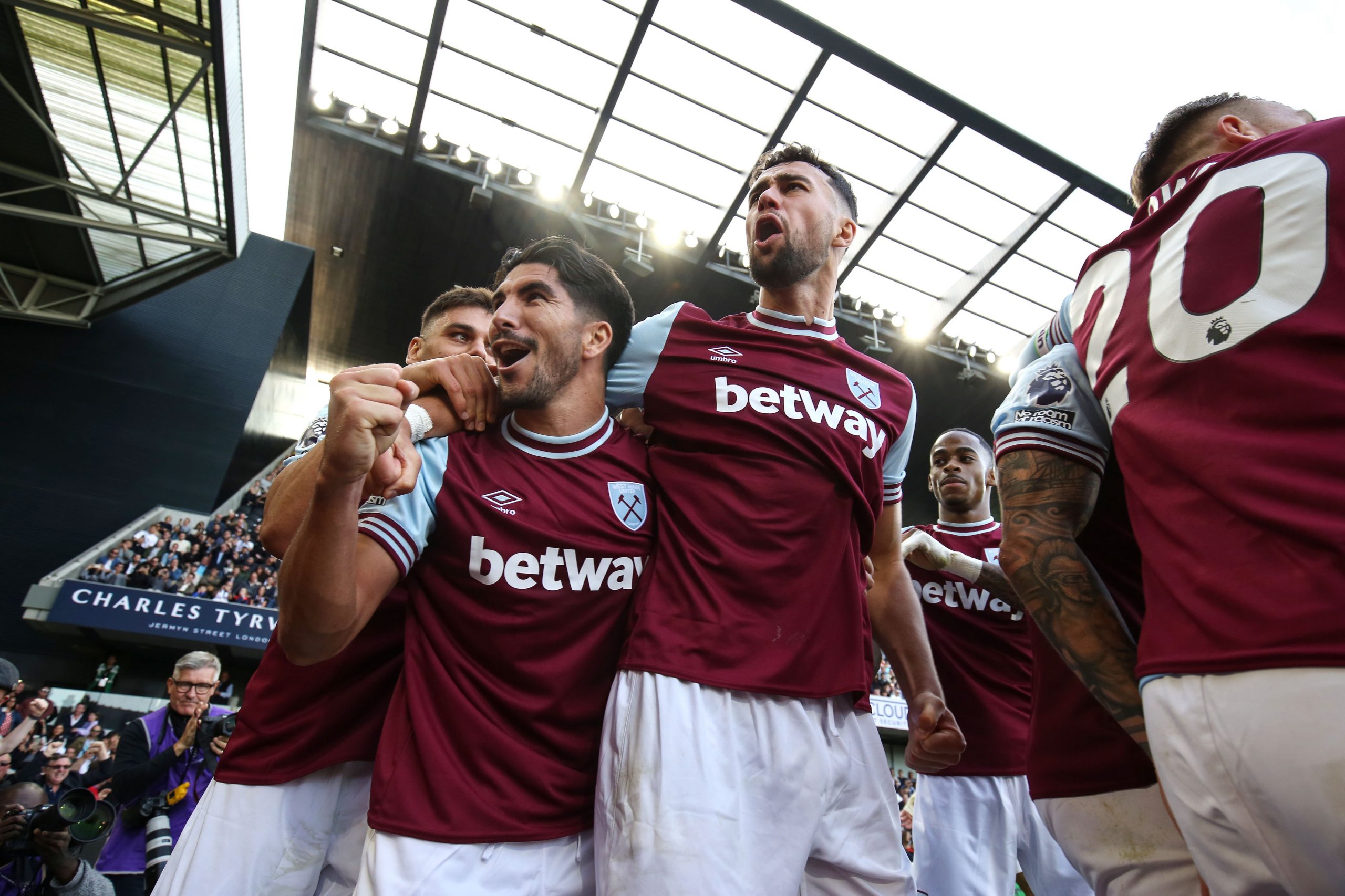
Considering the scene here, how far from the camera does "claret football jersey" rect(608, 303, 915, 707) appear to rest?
1.51 m

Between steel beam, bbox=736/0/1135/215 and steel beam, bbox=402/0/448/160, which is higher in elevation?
steel beam, bbox=402/0/448/160

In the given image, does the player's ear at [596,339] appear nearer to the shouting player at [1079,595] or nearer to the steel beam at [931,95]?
the shouting player at [1079,595]

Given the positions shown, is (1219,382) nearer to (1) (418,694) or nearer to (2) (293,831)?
(1) (418,694)

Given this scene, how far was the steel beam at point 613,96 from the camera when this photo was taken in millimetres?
10953

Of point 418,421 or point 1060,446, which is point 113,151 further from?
point 1060,446

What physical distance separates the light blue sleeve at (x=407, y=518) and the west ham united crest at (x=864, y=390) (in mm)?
1067

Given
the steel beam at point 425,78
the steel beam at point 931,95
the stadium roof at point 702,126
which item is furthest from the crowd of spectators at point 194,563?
the steel beam at point 931,95

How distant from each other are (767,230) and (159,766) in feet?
13.5

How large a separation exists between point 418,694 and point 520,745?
235mm

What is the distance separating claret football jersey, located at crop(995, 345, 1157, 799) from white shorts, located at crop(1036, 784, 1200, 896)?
21 mm

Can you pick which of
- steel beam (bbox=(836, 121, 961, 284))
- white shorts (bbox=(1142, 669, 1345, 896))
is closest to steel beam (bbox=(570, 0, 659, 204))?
steel beam (bbox=(836, 121, 961, 284))

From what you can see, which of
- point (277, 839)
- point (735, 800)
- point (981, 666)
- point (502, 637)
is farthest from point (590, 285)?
point (981, 666)

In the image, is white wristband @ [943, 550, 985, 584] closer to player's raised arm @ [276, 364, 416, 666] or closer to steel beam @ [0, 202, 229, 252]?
player's raised arm @ [276, 364, 416, 666]

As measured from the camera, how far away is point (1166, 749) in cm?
91
